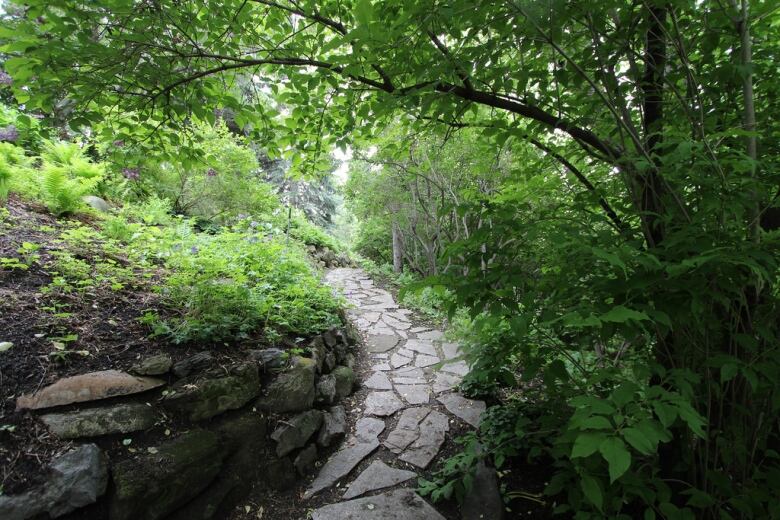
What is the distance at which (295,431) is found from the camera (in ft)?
8.70

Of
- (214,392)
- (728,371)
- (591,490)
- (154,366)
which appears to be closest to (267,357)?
(214,392)

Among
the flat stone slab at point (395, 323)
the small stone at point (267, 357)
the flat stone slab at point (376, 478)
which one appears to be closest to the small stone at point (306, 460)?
the flat stone slab at point (376, 478)

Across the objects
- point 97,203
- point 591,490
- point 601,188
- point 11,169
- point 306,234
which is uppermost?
point 601,188

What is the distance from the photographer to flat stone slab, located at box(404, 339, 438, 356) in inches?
192

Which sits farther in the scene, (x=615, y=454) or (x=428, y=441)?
(x=428, y=441)

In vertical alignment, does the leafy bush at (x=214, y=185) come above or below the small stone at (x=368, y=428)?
above

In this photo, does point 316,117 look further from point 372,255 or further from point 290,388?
point 372,255

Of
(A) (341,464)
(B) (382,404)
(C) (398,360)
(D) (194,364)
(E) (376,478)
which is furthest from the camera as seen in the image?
(C) (398,360)

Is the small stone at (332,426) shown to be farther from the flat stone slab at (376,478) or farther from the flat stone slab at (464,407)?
the flat stone slab at (464,407)

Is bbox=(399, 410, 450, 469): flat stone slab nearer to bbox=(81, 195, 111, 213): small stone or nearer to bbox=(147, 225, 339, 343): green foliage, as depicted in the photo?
bbox=(147, 225, 339, 343): green foliage

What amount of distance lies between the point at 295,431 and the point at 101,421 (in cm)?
121

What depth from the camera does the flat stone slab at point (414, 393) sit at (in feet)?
11.8

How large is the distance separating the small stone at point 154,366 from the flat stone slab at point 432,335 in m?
3.72

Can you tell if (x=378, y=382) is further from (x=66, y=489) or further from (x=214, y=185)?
(x=214, y=185)
